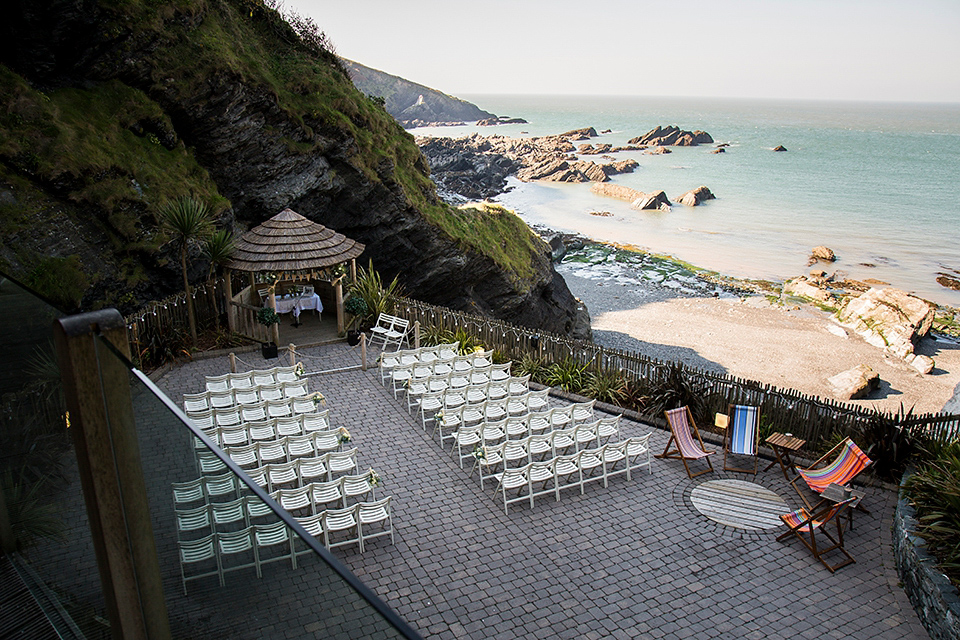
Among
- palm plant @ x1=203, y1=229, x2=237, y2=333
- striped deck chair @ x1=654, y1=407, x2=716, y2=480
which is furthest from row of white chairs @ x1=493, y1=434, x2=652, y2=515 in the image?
palm plant @ x1=203, y1=229, x2=237, y2=333

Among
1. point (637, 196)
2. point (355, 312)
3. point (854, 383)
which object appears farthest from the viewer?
point (637, 196)

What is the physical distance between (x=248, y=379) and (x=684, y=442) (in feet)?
27.2

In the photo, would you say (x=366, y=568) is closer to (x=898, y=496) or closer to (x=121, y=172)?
(x=898, y=496)

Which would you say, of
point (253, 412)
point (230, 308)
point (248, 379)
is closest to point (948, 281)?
point (230, 308)

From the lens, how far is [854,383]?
76.5 feet

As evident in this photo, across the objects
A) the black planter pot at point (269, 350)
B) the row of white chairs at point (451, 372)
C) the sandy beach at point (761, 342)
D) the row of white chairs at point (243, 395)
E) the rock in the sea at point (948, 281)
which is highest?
the row of white chairs at point (243, 395)

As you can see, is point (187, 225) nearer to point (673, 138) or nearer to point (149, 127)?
point (149, 127)

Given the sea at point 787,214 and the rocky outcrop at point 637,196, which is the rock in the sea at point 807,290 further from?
the rocky outcrop at point 637,196

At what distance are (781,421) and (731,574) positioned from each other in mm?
4232

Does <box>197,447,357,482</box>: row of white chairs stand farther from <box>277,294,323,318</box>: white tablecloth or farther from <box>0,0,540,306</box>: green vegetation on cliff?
<box>0,0,540,306</box>: green vegetation on cliff

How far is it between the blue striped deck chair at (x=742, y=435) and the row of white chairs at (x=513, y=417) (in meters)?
2.45

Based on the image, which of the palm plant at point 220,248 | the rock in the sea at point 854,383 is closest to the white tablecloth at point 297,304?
the palm plant at point 220,248

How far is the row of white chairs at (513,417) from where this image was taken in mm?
11469

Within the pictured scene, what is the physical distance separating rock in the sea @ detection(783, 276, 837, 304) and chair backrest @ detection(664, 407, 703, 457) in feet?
97.8
